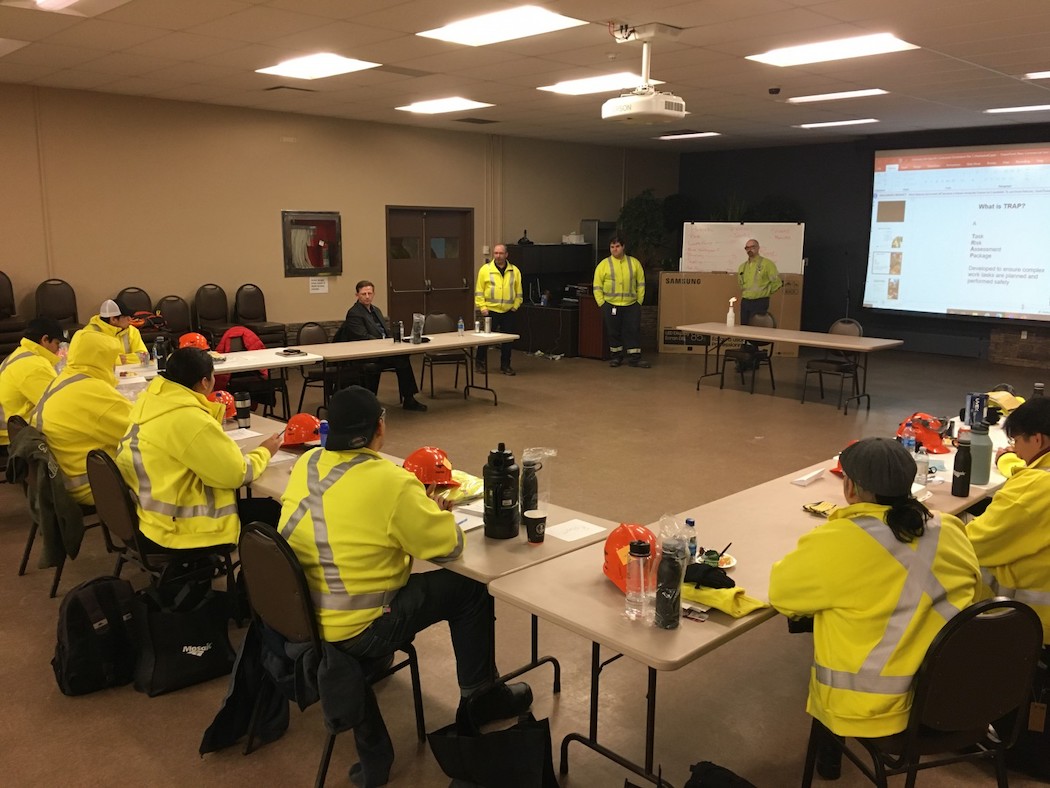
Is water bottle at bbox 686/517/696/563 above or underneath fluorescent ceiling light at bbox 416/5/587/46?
underneath

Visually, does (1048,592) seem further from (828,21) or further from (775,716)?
(828,21)

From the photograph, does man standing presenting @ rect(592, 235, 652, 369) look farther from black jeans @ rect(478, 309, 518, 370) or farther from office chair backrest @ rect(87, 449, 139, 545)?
office chair backrest @ rect(87, 449, 139, 545)

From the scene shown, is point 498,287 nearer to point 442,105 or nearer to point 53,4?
point 442,105

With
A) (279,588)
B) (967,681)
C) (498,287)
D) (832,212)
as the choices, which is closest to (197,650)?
(279,588)

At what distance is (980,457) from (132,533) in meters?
3.42

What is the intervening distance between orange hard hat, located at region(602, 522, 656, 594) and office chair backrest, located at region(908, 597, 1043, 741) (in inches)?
29.8

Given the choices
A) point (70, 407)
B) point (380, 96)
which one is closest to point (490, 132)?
point (380, 96)

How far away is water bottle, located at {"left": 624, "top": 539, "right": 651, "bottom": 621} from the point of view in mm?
2215

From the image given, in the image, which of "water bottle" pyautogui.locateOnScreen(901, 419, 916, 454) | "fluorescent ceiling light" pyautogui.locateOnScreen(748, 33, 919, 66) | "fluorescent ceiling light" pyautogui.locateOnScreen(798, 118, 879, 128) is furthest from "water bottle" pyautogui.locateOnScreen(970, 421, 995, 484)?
"fluorescent ceiling light" pyautogui.locateOnScreen(798, 118, 879, 128)

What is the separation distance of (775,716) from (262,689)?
72.9 inches

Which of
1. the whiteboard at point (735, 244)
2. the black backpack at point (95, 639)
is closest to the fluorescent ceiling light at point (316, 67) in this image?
the black backpack at point (95, 639)

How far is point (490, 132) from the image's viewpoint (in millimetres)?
11625

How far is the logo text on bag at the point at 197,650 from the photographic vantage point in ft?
10.4

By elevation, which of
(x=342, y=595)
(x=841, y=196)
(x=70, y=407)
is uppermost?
(x=841, y=196)
